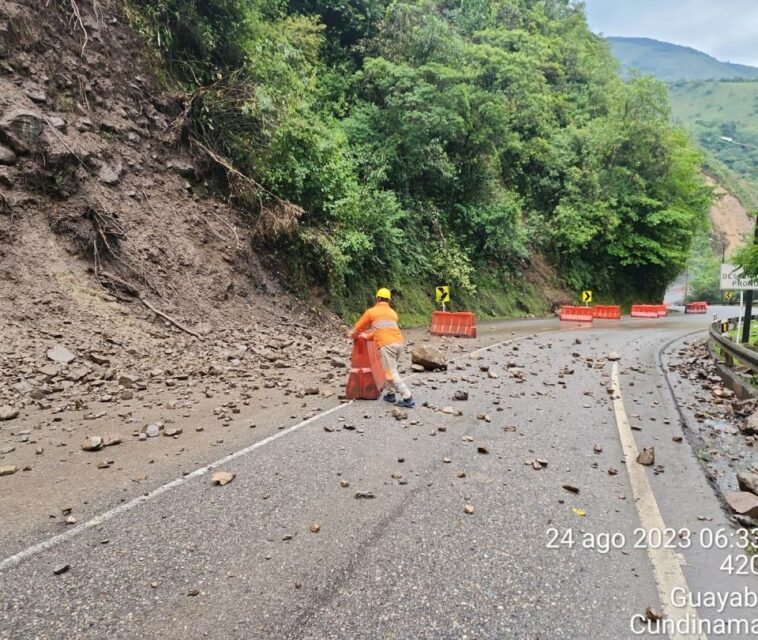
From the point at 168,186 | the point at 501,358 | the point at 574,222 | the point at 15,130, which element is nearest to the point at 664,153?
the point at 574,222

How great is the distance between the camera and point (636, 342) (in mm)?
16297

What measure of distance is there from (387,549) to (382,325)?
→ 4.51 metres

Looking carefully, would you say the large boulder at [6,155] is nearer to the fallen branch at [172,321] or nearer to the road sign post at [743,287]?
the fallen branch at [172,321]

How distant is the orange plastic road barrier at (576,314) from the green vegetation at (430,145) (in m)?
2.48

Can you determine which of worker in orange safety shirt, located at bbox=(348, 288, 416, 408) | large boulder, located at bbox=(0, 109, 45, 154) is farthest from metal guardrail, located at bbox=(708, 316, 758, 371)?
large boulder, located at bbox=(0, 109, 45, 154)

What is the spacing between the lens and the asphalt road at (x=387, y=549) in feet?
9.20

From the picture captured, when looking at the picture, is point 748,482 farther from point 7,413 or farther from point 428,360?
point 7,413

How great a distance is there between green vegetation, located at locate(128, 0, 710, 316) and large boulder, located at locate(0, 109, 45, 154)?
3.85 metres

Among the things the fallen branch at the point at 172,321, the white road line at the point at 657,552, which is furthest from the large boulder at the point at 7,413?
the white road line at the point at 657,552

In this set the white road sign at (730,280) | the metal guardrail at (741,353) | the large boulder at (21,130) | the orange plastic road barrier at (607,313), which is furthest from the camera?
the orange plastic road barrier at (607,313)

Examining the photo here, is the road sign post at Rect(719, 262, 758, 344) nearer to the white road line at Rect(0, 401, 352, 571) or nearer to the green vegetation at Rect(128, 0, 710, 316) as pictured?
the green vegetation at Rect(128, 0, 710, 316)

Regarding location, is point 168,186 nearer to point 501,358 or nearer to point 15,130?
point 15,130

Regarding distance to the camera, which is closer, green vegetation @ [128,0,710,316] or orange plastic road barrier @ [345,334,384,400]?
orange plastic road barrier @ [345,334,384,400]

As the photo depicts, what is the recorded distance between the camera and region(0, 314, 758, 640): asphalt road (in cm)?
280
